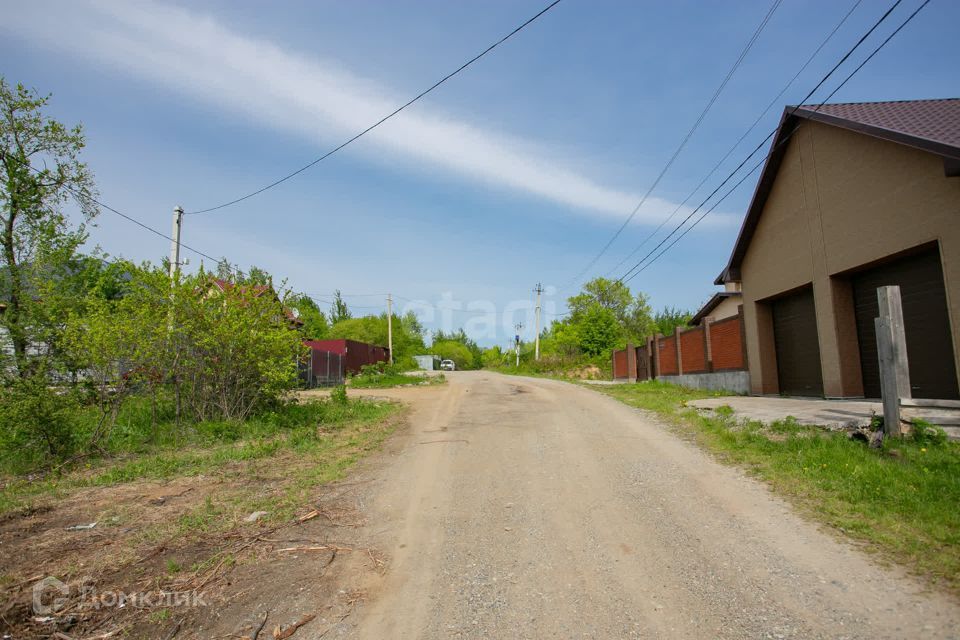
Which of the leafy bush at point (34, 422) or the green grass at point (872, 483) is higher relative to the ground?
the leafy bush at point (34, 422)

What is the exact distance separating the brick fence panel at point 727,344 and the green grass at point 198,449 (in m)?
11.2

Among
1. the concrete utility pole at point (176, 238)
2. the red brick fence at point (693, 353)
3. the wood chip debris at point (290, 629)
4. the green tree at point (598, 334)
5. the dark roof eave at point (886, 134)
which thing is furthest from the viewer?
the green tree at point (598, 334)

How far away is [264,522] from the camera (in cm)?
461

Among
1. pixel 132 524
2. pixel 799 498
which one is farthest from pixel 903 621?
pixel 132 524

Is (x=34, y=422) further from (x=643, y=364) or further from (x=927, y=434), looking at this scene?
(x=643, y=364)

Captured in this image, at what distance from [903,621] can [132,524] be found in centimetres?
583

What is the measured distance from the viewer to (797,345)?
13078 millimetres

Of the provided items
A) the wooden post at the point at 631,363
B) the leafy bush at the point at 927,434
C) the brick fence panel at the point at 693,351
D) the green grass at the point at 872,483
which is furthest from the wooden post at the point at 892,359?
the wooden post at the point at 631,363

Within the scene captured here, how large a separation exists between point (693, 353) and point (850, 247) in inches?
367

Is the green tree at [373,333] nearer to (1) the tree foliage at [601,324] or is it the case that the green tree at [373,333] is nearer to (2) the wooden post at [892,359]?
(1) the tree foliage at [601,324]

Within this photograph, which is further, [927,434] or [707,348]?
[707,348]

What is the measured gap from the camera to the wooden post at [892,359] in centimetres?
613

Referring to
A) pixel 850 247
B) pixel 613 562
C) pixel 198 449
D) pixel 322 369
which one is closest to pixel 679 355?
pixel 850 247

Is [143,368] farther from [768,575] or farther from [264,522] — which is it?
[768,575]
